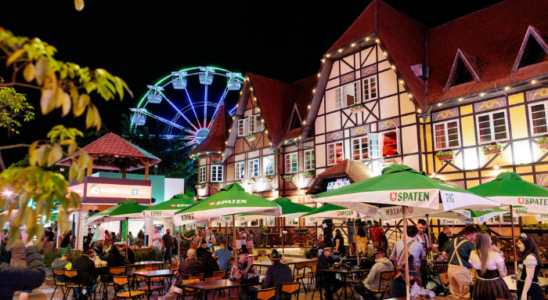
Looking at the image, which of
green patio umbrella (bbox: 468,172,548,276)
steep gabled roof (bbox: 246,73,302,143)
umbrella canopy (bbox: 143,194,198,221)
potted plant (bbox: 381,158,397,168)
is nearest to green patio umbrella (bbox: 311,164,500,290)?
green patio umbrella (bbox: 468,172,548,276)

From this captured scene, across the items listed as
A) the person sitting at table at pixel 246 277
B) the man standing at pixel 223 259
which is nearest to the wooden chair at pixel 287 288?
the person sitting at table at pixel 246 277

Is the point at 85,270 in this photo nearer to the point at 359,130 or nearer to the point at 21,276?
the point at 21,276

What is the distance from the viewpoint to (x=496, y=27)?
19344mm

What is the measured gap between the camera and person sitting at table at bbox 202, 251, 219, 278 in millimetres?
9727

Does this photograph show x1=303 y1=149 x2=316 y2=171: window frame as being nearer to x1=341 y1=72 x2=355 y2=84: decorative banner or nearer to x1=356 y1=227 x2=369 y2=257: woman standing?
x1=341 y1=72 x2=355 y2=84: decorative banner

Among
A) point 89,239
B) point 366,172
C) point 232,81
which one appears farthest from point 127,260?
point 232,81

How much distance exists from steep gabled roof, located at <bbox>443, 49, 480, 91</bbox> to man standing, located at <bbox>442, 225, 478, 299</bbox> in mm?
12493

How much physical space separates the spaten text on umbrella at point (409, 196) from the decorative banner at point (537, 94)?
1288cm

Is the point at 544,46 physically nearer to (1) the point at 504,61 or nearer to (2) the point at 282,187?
(1) the point at 504,61

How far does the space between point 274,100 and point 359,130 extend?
877 cm

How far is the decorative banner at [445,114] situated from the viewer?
1805cm

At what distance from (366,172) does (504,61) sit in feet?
24.2

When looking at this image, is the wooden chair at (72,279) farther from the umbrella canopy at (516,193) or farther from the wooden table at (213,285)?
the umbrella canopy at (516,193)

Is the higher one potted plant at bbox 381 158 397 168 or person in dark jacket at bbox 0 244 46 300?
potted plant at bbox 381 158 397 168
